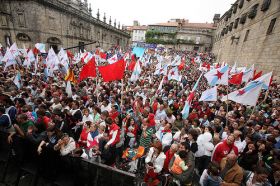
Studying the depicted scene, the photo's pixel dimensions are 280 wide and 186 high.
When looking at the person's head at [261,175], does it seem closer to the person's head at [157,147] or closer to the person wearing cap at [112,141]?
the person's head at [157,147]

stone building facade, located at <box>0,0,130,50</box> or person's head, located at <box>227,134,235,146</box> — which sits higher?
stone building facade, located at <box>0,0,130,50</box>

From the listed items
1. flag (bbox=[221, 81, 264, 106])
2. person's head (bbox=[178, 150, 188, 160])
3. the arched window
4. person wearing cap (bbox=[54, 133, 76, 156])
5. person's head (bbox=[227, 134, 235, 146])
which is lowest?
person wearing cap (bbox=[54, 133, 76, 156])

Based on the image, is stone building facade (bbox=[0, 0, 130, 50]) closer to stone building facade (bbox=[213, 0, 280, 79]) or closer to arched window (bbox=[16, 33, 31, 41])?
arched window (bbox=[16, 33, 31, 41])

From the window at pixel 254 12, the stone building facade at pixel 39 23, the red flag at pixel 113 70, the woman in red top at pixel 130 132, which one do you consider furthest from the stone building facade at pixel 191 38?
the woman in red top at pixel 130 132

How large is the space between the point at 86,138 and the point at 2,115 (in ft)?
7.38

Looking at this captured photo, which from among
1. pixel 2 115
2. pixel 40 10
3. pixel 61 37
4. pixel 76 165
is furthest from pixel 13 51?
pixel 61 37

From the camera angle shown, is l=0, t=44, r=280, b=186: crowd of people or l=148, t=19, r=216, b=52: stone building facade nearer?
l=0, t=44, r=280, b=186: crowd of people

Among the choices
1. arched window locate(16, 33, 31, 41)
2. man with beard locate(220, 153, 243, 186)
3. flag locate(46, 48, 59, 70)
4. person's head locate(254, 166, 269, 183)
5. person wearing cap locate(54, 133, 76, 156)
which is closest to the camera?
person's head locate(254, 166, 269, 183)

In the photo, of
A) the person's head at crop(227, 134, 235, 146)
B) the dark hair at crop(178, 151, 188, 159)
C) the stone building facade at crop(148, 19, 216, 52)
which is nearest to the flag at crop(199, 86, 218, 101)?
the person's head at crop(227, 134, 235, 146)

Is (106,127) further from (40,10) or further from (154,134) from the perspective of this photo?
(40,10)

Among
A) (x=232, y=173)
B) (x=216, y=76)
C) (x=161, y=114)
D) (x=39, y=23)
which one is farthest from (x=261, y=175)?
(x=39, y=23)

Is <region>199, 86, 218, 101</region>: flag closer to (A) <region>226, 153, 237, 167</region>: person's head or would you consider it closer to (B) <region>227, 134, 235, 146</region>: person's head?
(B) <region>227, 134, 235, 146</region>: person's head

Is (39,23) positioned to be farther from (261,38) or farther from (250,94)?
(250,94)

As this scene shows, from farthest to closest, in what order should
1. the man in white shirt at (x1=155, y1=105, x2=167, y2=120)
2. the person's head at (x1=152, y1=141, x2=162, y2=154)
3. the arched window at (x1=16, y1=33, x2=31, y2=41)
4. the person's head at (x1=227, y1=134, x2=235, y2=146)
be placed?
the arched window at (x1=16, y1=33, x2=31, y2=41) → the man in white shirt at (x1=155, y1=105, x2=167, y2=120) → the person's head at (x1=227, y1=134, x2=235, y2=146) → the person's head at (x1=152, y1=141, x2=162, y2=154)
